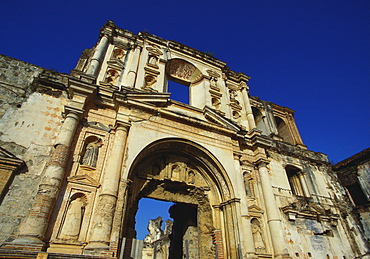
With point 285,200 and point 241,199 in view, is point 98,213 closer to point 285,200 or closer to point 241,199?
point 241,199

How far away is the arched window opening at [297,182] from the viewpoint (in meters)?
12.4

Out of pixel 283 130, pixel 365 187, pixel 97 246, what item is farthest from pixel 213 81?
pixel 365 187

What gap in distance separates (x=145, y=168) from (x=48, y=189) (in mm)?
3685

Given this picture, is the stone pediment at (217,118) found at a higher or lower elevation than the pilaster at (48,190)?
higher

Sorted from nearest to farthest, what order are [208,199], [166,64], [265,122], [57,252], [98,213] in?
[57,252], [98,213], [208,199], [166,64], [265,122]

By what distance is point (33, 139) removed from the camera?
7.49m

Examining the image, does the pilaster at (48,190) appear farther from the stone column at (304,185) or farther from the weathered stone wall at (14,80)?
the stone column at (304,185)

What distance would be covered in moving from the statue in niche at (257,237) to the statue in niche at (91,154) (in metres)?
6.69

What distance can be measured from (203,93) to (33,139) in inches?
324

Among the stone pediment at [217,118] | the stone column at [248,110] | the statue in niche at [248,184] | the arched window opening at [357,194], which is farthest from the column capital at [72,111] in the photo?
the arched window opening at [357,194]

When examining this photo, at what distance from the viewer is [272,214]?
9430 mm

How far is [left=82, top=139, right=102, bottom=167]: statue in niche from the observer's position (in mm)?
7643

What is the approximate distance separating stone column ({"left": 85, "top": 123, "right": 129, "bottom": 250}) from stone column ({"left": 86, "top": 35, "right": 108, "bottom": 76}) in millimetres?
3196

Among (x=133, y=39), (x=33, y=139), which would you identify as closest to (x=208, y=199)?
(x=33, y=139)
